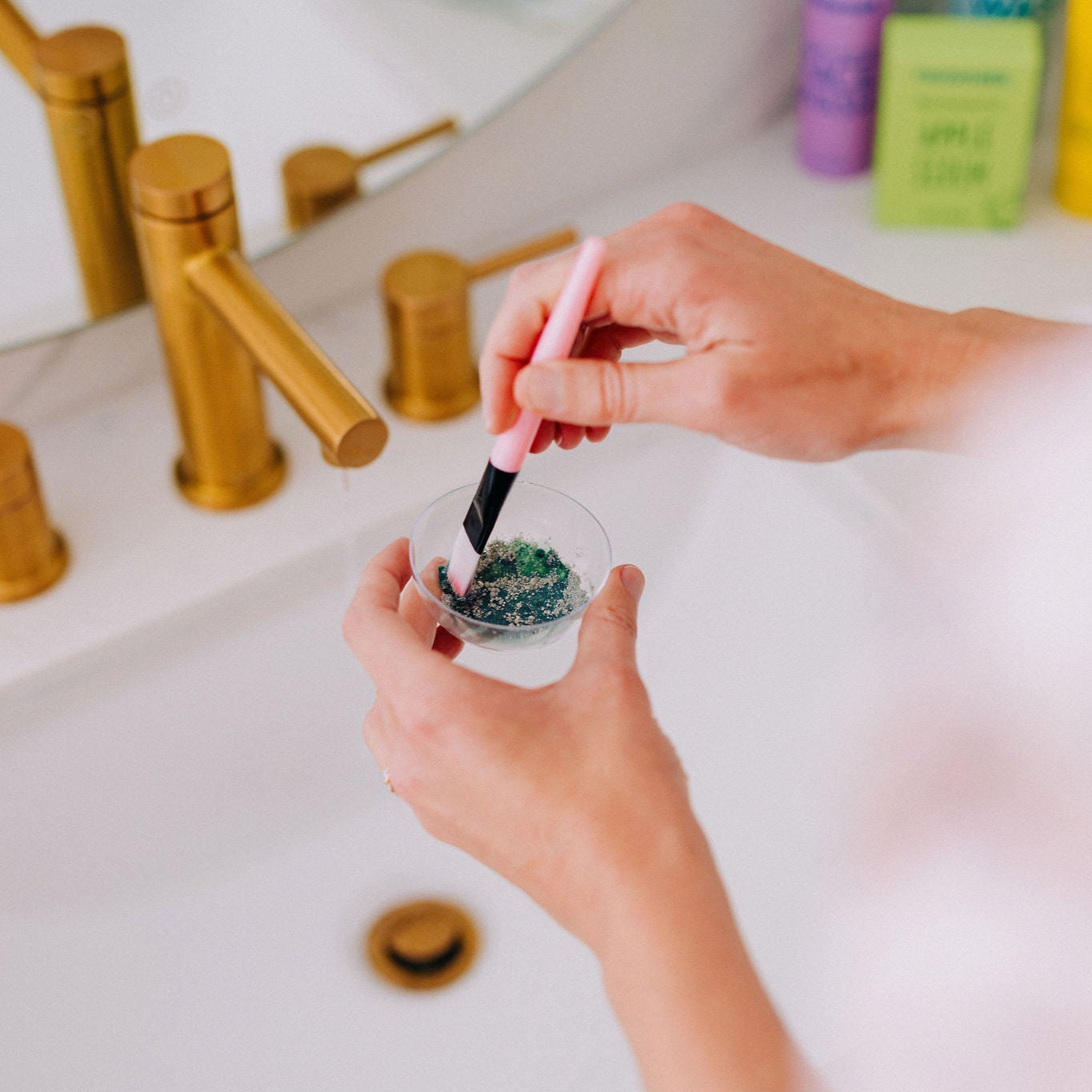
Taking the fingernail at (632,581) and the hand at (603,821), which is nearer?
the hand at (603,821)

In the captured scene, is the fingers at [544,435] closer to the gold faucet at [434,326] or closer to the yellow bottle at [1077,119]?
the gold faucet at [434,326]

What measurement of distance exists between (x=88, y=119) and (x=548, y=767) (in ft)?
1.33

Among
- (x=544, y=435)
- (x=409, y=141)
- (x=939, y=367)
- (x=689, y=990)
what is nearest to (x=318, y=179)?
(x=409, y=141)

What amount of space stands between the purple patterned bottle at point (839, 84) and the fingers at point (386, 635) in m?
0.49

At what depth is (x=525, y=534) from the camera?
2.06ft

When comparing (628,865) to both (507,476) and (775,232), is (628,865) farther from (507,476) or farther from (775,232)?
(775,232)

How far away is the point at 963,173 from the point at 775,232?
0.12 meters

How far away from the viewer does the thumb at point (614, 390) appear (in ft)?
1.74

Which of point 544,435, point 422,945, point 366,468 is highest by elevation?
point 544,435

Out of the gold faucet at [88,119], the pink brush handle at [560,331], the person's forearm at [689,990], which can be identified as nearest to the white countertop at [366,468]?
the gold faucet at [88,119]

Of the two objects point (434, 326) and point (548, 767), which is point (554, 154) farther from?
point (548, 767)

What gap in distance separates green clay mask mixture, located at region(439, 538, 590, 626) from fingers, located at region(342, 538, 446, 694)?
3cm

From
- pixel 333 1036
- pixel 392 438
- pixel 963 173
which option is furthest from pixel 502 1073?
pixel 963 173

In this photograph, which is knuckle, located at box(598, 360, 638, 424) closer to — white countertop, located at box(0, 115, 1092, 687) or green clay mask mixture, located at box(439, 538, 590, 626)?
green clay mask mixture, located at box(439, 538, 590, 626)
